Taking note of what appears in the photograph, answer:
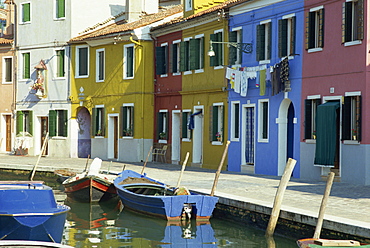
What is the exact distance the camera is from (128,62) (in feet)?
113

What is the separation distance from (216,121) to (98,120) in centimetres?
995

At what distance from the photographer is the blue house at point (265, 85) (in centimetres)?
2377

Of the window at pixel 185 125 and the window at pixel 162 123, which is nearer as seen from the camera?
the window at pixel 185 125

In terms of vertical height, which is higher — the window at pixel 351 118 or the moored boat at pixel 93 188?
the window at pixel 351 118

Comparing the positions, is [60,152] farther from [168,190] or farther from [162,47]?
[168,190]

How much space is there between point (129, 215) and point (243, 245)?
5.50 metres

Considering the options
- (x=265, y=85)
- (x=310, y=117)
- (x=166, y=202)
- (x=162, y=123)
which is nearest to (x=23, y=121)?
(x=162, y=123)

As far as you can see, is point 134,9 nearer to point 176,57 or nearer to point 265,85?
point 176,57

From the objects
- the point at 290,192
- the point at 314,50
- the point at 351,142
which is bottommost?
the point at 290,192

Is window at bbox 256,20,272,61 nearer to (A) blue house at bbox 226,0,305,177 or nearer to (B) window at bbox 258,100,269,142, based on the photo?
(A) blue house at bbox 226,0,305,177

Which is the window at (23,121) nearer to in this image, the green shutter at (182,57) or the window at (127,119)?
the window at (127,119)

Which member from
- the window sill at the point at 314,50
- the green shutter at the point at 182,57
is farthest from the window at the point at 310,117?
the green shutter at the point at 182,57

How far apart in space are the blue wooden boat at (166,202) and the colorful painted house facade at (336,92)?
511cm

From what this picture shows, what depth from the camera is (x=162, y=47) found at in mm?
32812
